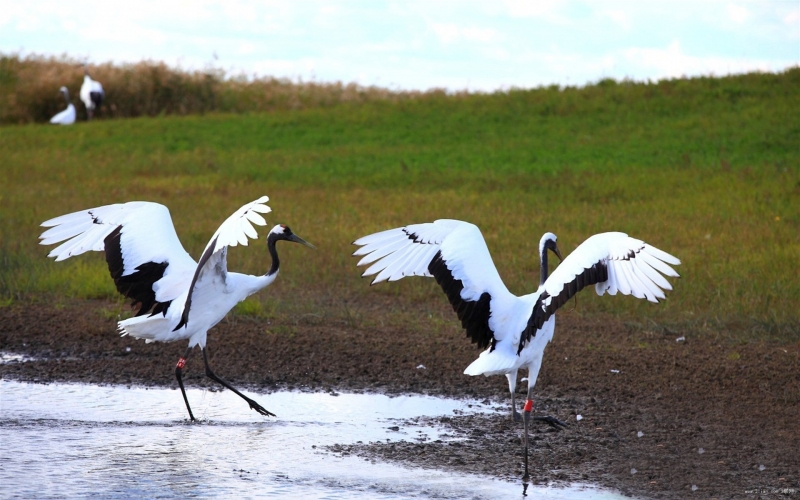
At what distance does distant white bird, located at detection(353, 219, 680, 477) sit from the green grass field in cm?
312

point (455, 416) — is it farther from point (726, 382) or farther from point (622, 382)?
point (726, 382)

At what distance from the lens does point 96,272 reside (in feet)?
31.9

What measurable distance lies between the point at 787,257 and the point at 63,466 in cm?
775

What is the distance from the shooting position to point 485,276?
5.51m

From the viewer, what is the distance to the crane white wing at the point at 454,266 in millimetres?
5508

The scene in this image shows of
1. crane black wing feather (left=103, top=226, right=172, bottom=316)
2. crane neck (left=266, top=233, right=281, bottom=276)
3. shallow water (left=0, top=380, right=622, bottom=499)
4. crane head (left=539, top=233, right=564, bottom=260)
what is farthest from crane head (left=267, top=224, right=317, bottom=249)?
crane head (left=539, top=233, right=564, bottom=260)

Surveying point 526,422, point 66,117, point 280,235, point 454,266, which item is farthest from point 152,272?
point 66,117

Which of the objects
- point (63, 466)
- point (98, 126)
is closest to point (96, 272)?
point (63, 466)

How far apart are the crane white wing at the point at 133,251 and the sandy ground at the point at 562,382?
83 centimetres

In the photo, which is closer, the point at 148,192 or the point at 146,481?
the point at 146,481

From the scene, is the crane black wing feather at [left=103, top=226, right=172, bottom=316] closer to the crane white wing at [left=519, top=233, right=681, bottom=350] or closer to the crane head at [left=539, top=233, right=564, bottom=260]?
the crane head at [left=539, top=233, right=564, bottom=260]

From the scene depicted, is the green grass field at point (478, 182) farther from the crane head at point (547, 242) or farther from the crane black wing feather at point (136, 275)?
the crane head at point (547, 242)

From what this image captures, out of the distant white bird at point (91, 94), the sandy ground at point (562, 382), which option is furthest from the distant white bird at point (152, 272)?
the distant white bird at point (91, 94)

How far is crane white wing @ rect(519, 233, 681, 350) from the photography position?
5.08 meters
